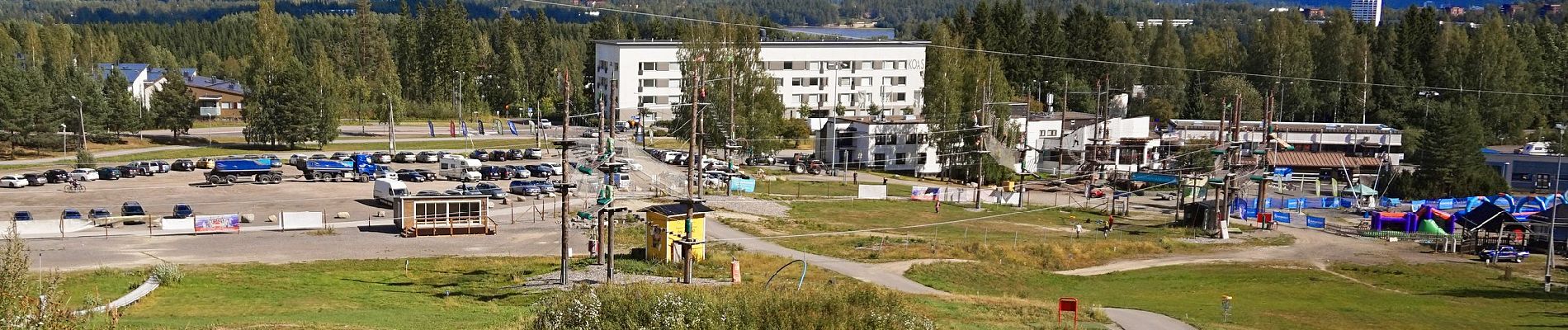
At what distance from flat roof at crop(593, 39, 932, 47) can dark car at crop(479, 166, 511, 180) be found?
30.8 meters

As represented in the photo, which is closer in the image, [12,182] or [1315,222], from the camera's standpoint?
[12,182]

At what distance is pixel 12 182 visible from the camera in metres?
58.8

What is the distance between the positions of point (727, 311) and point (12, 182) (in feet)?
165

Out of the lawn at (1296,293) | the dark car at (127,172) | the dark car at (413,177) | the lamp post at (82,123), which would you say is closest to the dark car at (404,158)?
the dark car at (413,177)

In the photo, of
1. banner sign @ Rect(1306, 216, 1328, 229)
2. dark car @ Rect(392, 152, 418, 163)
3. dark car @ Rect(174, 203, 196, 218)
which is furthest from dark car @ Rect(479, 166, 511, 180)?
banner sign @ Rect(1306, 216, 1328, 229)

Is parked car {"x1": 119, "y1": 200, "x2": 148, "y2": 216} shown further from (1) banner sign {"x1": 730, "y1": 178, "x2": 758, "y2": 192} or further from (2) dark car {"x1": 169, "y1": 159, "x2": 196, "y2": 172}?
(1) banner sign {"x1": 730, "y1": 178, "x2": 758, "y2": 192}

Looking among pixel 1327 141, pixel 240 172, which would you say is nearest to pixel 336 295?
pixel 240 172

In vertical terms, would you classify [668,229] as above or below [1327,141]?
below

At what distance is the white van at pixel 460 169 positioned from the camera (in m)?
66.2

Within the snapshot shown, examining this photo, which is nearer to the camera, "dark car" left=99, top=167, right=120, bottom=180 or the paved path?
the paved path

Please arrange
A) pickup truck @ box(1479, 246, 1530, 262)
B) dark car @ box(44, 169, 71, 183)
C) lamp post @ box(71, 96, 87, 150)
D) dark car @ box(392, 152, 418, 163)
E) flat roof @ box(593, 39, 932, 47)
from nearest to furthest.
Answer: pickup truck @ box(1479, 246, 1530, 262) → dark car @ box(44, 169, 71, 183) → dark car @ box(392, 152, 418, 163) → lamp post @ box(71, 96, 87, 150) → flat roof @ box(593, 39, 932, 47)

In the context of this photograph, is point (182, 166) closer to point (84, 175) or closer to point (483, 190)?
point (84, 175)

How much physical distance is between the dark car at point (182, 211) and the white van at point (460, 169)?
1689 cm

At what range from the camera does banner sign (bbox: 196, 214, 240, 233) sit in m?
46.0
